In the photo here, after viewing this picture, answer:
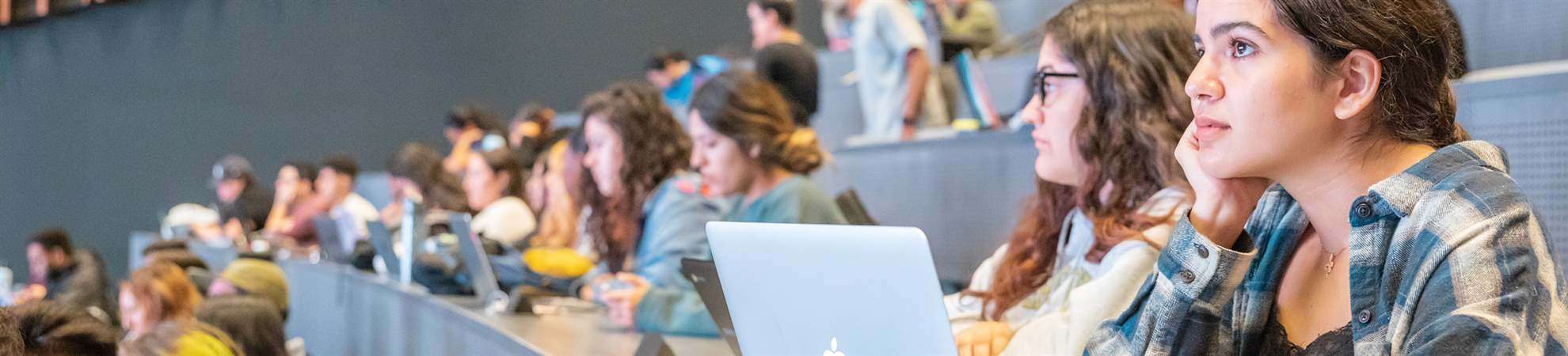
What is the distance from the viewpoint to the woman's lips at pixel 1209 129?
4.07ft

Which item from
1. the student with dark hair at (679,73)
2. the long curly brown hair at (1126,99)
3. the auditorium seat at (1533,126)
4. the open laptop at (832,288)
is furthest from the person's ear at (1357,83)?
the student with dark hair at (679,73)

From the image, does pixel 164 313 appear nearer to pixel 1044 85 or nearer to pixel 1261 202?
pixel 1044 85

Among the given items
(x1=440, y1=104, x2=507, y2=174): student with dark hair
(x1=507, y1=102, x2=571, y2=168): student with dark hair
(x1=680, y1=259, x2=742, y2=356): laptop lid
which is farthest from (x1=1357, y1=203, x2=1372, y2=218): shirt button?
(x1=440, y1=104, x2=507, y2=174): student with dark hair

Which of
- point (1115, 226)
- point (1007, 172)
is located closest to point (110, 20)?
point (1007, 172)

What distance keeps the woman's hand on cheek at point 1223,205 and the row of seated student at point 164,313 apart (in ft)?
3.73

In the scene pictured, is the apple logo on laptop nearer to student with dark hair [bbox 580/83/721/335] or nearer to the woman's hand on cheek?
the woman's hand on cheek

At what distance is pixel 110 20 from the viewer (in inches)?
262

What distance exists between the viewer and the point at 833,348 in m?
1.31

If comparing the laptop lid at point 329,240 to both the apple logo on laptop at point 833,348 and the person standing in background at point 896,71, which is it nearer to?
the person standing in background at point 896,71

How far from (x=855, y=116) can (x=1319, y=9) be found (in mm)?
4725

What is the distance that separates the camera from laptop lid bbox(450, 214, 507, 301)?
3059mm

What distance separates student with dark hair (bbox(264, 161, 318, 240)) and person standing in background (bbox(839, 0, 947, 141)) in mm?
3672

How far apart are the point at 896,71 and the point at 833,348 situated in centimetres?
373

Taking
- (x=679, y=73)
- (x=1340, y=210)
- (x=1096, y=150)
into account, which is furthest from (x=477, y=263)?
(x=679, y=73)
